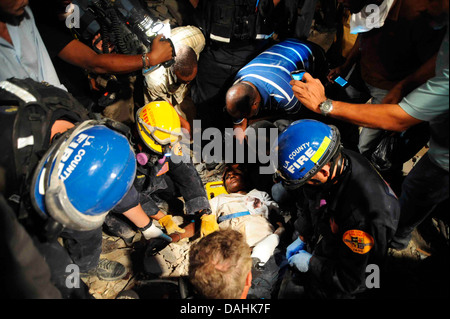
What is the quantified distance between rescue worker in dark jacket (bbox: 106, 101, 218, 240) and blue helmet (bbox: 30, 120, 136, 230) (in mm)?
1157

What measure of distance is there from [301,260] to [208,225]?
1.27m

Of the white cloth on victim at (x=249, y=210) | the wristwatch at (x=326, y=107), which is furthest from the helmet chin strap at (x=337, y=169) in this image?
the white cloth on victim at (x=249, y=210)

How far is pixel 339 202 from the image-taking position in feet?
7.61

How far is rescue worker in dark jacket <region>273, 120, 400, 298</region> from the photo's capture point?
Result: 2068 millimetres

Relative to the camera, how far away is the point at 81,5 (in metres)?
3.38

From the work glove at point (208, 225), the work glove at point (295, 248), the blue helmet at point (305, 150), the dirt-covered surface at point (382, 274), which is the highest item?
the blue helmet at point (305, 150)

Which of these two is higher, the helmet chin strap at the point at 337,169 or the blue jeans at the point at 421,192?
the helmet chin strap at the point at 337,169

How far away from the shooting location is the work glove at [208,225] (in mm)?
3376

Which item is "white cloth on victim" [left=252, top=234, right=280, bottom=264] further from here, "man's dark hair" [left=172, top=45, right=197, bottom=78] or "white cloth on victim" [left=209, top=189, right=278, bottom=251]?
"man's dark hair" [left=172, top=45, right=197, bottom=78]

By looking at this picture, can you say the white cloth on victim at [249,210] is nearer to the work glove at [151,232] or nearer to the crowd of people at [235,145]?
the crowd of people at [235,145]

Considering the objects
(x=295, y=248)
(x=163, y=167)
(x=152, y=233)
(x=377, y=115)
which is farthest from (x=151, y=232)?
(x=377, y=115)

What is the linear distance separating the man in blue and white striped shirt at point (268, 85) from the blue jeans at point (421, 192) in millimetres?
1974

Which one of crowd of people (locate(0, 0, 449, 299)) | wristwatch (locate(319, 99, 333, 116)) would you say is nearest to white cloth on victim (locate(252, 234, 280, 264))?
crowd of people (locate(0, 0, 449, 299))
